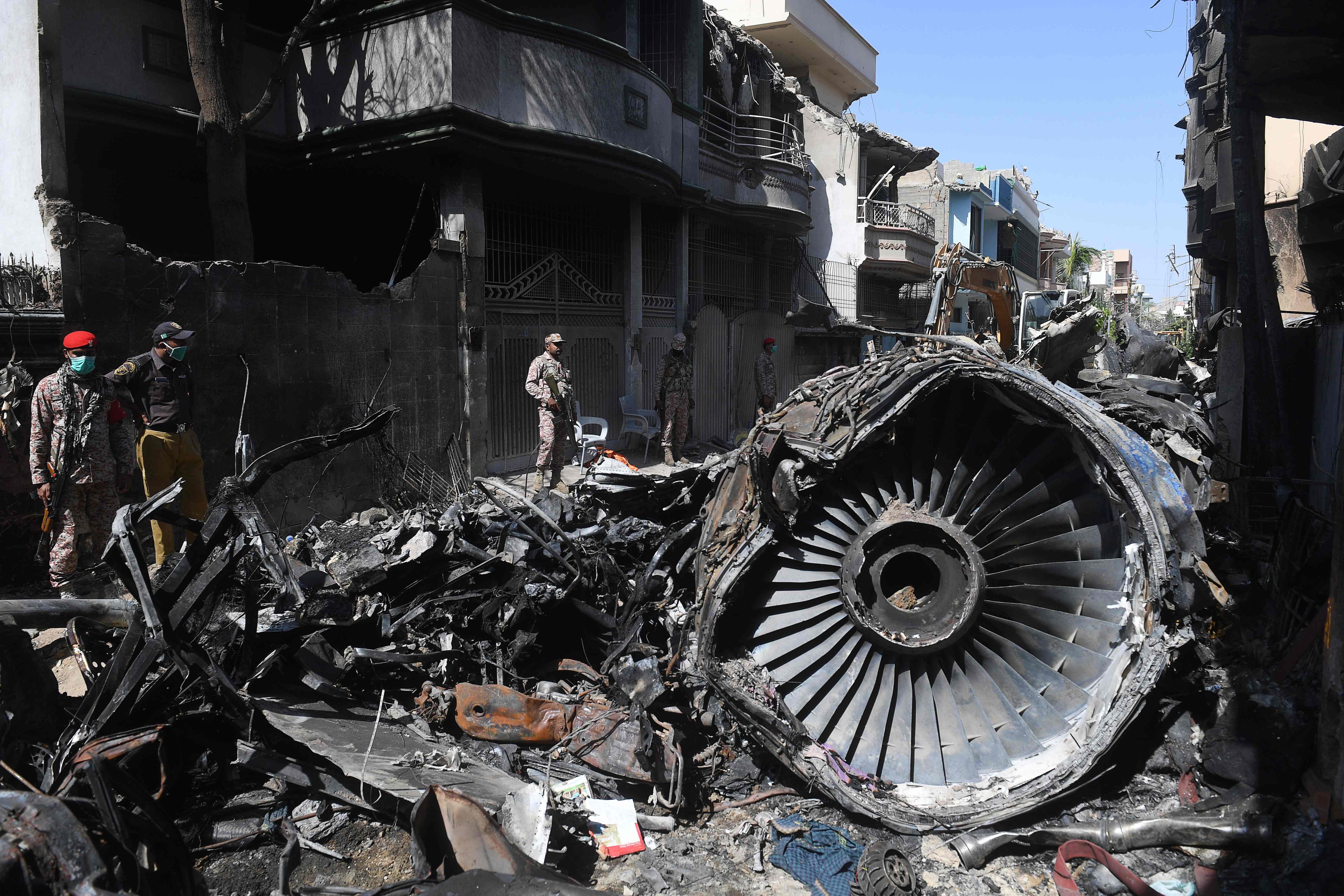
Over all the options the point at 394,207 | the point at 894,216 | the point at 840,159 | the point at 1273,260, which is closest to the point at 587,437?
the point at 394,207

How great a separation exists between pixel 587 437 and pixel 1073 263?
3463 centimetres

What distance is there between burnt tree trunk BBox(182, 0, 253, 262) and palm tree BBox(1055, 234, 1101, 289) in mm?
35063

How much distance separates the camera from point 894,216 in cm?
2288

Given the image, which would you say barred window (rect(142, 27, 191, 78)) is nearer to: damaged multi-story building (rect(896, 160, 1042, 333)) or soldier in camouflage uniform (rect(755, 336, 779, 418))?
soldier in camouflage uniform (rect(755, 336, 779, 418))

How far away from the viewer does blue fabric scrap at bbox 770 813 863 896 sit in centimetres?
343

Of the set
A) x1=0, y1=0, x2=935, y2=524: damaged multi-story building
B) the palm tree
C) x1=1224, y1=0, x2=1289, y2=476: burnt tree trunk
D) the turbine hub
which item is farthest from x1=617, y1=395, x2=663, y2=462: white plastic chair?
the palm tree

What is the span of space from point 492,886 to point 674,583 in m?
2.40

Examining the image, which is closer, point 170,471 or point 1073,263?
point 170,471

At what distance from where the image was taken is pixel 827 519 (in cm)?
421

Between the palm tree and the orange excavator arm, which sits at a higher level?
the palm tree

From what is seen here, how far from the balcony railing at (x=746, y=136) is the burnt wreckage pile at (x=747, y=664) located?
463 inches

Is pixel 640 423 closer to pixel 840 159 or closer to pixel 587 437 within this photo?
pixel 587 437

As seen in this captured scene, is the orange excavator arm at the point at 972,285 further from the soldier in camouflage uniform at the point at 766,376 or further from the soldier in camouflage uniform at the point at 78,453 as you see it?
the soldier in camouflage uniform at the point at 78,453

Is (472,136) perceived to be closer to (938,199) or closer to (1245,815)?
(1245,815)
